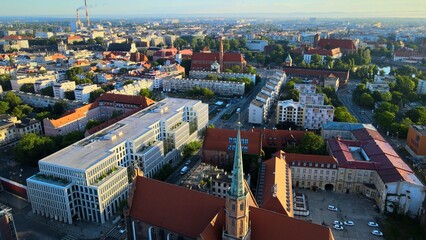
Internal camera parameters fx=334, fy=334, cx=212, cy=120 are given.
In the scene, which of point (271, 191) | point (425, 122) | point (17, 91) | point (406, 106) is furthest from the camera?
point (17, 91)

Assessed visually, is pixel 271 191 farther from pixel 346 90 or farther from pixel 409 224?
pixel 346 90

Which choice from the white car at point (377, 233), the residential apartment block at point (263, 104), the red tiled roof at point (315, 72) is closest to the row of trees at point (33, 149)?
the residential apartment block at point (263, 104)

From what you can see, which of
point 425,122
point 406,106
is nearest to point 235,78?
point 406,106

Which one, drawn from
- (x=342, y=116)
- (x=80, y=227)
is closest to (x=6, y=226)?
(x=80, y=227)

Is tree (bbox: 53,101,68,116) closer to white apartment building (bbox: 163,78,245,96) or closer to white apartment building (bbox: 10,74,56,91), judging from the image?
white apartment building (bbox: 10,74,56,91)

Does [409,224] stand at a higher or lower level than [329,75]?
lower

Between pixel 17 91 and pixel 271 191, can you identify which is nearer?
pixel 271 191

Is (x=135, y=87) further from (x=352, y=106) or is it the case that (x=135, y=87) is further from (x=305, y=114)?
(x=352, y=106)
